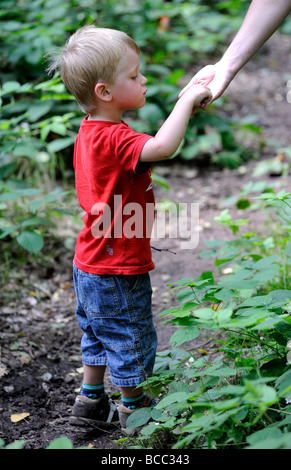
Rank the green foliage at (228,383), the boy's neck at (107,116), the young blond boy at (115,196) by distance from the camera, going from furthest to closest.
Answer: the boy's neck at (107,116), the young blond boy at (115,196), the green foliage at (228,383)

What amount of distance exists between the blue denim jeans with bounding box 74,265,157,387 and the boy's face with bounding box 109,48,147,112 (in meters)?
0.62

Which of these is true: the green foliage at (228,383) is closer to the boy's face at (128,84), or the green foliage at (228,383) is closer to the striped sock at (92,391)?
the striped sock at (92,391)

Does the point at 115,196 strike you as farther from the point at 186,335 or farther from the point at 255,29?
the point at 255,29

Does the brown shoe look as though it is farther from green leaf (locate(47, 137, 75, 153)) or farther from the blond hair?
green leaf (locate(47, 137, 75, 153))

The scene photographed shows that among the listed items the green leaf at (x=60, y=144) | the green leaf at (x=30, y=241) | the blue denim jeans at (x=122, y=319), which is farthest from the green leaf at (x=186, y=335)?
the green leaf at (x=60, y=144)

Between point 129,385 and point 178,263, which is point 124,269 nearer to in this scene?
point 129,385

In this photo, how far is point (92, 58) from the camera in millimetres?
1685

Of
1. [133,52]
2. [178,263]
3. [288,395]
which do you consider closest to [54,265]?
[178,263]

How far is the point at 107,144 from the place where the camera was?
1.68 metres

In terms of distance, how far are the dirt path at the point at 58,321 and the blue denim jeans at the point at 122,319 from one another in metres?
0.29

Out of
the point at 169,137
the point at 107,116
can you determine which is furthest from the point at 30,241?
the point at 169,137

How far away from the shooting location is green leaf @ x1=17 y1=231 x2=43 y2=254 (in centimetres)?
270

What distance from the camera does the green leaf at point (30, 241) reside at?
2699mm

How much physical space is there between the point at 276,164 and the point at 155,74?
71.3 inches
